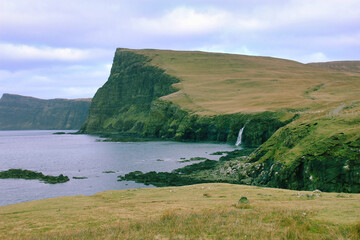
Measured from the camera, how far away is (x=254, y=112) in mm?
92188

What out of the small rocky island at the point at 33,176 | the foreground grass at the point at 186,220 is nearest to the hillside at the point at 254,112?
the foreground grass at the point at 186,220

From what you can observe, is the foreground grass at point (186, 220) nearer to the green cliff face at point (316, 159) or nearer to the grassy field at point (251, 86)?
the green cliff face at point (316, 159)

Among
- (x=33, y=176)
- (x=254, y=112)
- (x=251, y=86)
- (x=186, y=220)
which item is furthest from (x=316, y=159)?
(x=251, y=86)

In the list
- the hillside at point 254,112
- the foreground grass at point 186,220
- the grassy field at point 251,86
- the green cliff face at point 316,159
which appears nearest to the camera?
the foreground grass at point 186,220

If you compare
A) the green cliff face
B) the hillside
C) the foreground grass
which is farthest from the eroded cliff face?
the foreground grass

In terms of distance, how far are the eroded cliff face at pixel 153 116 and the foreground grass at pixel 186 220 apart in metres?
66.1

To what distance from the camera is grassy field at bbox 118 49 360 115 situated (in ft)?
327

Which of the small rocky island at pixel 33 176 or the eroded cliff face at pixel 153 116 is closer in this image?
the small rocky island at pixel 33 176

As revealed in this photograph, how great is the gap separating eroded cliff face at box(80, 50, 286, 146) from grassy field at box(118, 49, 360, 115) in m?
5.15

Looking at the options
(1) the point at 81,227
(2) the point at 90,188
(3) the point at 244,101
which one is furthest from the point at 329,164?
(3) the point at 244,101

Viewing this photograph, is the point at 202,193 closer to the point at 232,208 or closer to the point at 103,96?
the point at 232,208

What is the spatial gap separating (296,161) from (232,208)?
51.2 ft

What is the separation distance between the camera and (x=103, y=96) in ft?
643

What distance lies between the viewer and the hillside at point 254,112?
94.8 ft
